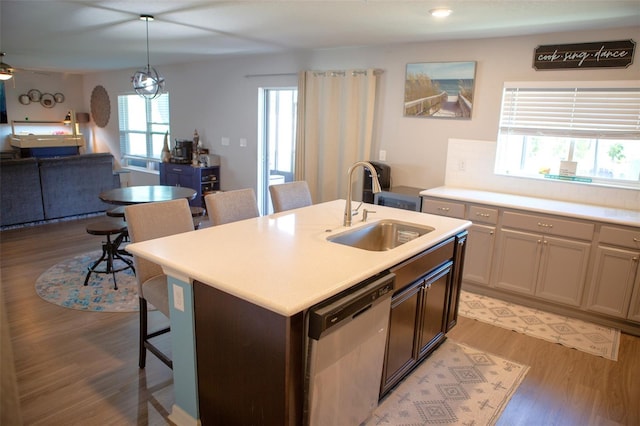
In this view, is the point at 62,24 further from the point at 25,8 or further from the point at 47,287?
the point at 47,287

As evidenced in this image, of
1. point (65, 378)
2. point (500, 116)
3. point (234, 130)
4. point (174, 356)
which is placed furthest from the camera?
point (234, 130)

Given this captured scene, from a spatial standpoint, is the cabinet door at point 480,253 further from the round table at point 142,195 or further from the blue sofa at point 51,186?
the blue sofa at point 51,186

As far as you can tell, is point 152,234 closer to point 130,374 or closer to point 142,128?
point 130,374

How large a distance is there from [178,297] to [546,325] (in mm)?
2865

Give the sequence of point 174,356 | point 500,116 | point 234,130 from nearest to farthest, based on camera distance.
Result: point 174,356 → point 500,116 → point 234,130

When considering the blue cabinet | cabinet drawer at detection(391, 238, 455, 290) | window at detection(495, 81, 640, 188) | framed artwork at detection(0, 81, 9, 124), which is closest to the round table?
the blue cabinet

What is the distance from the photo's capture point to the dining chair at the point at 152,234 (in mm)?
2396

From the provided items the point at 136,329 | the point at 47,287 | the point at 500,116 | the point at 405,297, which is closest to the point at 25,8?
the point at 47,287

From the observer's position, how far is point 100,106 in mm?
9039

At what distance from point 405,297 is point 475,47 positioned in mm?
2915

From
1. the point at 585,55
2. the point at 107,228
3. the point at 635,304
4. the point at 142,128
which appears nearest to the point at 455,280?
the point at 635,304

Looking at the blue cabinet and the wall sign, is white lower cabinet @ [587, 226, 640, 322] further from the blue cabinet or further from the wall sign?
the blue cabinet

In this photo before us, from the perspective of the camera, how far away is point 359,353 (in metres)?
1.84

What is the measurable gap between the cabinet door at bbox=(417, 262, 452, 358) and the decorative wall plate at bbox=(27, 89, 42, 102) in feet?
32.4
